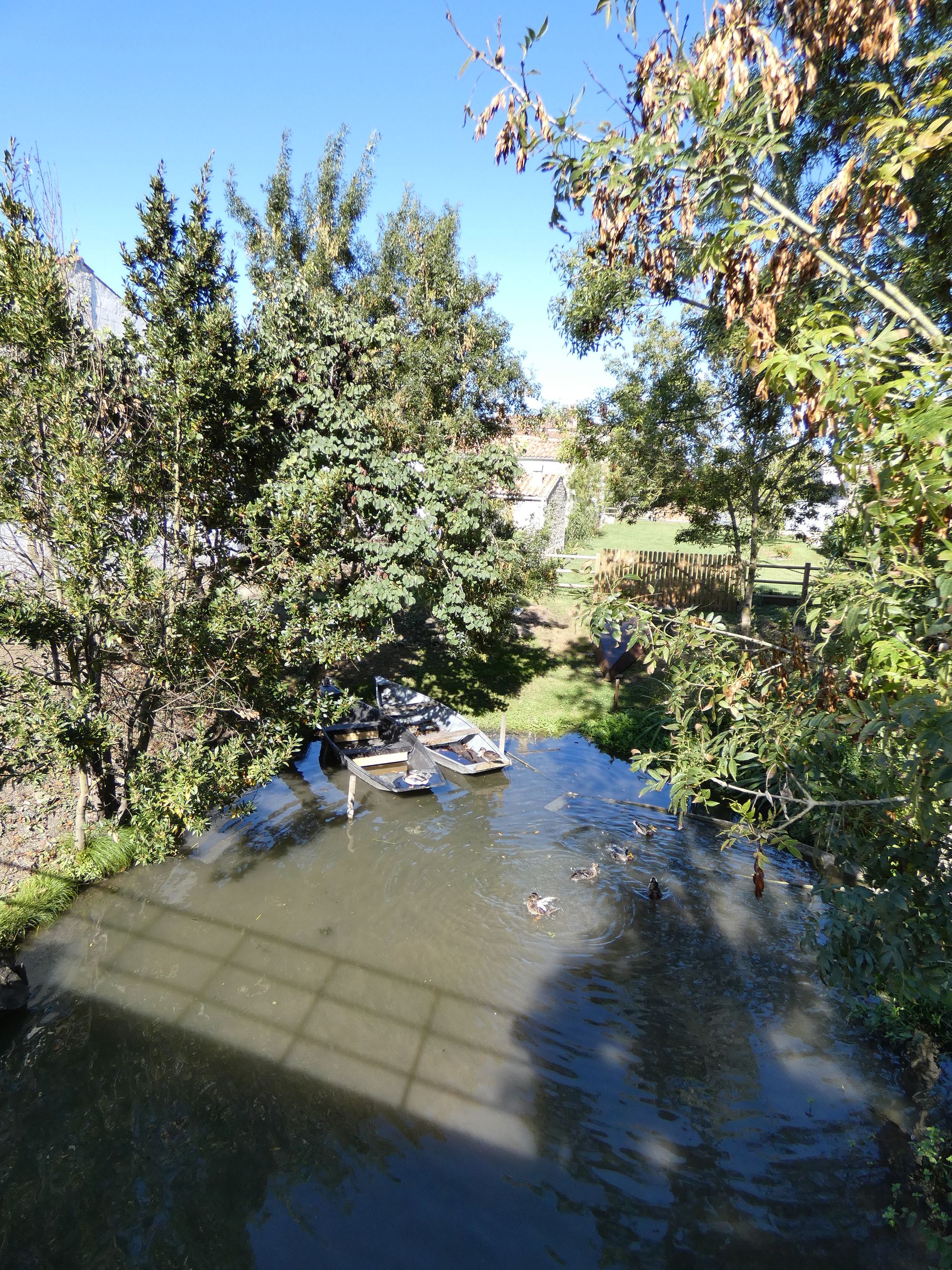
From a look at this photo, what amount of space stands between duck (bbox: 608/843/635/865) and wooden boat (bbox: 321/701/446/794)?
143 inches

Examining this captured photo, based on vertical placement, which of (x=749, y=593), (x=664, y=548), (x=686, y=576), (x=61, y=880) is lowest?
(x=61, y=880)

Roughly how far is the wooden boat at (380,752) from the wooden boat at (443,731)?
29 cm

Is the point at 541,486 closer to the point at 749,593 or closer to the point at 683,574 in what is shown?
the point at 683,574

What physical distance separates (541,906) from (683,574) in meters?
18.9

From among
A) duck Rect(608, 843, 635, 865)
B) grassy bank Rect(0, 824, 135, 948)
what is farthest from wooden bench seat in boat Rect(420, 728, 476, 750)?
grassy bank Rect(0, 824, 135, 948)

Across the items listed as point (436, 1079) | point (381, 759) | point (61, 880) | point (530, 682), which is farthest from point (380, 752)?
point (436, 1079)

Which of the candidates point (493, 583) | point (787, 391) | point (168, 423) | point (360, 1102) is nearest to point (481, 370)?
point (493, 583)

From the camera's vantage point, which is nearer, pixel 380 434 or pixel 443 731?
pixel 380 434

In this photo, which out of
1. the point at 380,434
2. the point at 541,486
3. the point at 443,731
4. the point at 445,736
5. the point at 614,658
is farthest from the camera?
the point at 541,486

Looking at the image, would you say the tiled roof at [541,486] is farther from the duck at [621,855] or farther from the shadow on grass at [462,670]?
the duck at [621,855]

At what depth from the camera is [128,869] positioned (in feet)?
34.9

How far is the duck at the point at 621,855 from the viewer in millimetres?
11031

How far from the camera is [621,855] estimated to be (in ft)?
36.4

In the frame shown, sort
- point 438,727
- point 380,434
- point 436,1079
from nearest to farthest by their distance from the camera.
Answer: point 436,1079 → point 380,434 → point 438,727
